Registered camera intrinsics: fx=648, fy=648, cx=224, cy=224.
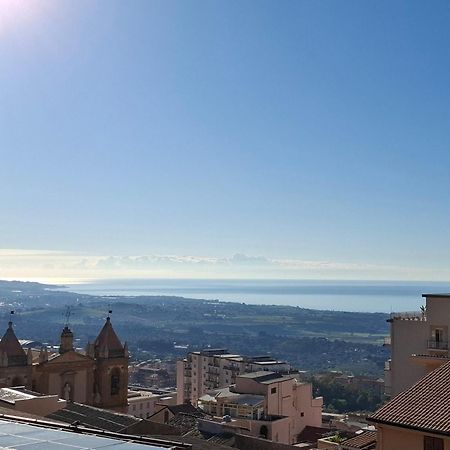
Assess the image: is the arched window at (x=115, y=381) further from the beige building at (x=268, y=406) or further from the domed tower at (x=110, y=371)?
the beige building at (x=268, y=406)

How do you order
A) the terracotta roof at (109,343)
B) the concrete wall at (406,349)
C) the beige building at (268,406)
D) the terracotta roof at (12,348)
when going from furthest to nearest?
the terracotta roof at (109,343), the beige building at (268,406), the terracotta roof at (12,348), the concrete wall at (406,349)

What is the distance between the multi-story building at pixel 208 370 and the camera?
3004 inches

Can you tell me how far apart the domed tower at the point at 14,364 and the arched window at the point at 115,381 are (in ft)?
19.8

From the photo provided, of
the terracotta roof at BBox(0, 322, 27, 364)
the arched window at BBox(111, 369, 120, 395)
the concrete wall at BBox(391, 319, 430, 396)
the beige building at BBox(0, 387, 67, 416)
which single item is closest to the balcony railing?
the concrete wall at BBox(391, 319, 430, 396)

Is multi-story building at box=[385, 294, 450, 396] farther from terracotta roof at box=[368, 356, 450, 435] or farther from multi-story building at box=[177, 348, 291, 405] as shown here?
multi-story building at box=[177, 348, 291, 405]

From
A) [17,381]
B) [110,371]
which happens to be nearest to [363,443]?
[17,381]

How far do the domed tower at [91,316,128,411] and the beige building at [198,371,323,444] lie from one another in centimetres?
639

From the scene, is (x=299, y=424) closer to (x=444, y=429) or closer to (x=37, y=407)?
(x=37, y=407)

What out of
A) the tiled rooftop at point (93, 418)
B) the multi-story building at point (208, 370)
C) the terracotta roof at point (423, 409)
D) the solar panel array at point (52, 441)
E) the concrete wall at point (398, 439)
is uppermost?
the terracotta roof at point (423, 409)

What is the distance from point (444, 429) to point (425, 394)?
159 cm

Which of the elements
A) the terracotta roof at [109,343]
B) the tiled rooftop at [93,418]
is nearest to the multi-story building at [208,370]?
the terracotta roof at [109,343]

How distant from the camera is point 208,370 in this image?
274 feet

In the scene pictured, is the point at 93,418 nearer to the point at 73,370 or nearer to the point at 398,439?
the point at 73,370

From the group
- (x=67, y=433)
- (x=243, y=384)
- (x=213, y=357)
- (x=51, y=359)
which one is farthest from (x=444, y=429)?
(x=213, y=357)
